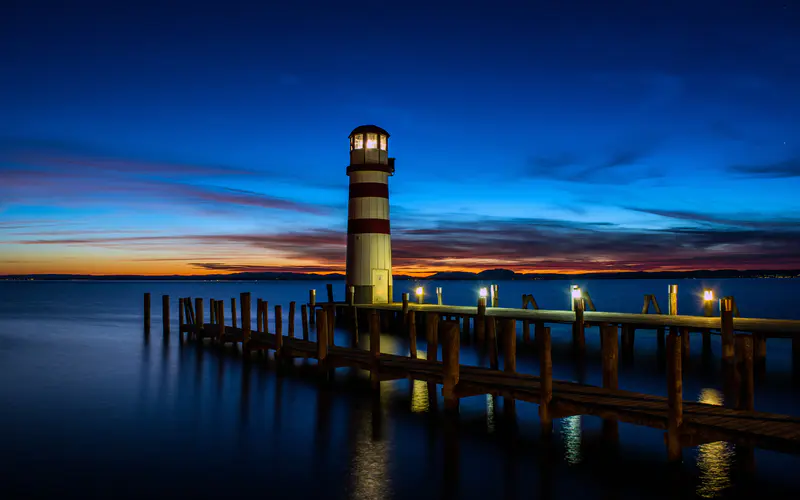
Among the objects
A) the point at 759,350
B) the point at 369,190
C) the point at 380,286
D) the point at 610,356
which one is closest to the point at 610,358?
the point at 610,356

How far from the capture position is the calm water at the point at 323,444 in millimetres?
11031

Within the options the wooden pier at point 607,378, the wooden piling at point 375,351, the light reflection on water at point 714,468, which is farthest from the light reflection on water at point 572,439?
the wooden piling at point 375,351

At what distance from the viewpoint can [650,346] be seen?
1209 inches

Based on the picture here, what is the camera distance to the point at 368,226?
3372 cm

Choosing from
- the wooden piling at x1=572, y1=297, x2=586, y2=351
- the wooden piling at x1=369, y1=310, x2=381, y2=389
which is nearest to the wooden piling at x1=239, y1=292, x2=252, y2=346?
the wooden piling at x1=369, y1=310, x2=381, y2=389

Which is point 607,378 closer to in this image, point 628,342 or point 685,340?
point 685,340

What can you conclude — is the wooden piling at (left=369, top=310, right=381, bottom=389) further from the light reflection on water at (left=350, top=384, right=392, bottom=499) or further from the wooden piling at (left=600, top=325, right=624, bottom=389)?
the wooden piling at (left=600, top=325, right=624, bottom=389)

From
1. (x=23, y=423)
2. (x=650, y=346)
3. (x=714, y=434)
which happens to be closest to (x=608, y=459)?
(x=714, y=434)

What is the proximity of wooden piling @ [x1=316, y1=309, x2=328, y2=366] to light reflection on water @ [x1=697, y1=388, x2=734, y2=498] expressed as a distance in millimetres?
10596

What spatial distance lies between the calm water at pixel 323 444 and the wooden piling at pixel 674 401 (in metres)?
0.64

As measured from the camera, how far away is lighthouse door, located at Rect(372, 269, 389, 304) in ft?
115

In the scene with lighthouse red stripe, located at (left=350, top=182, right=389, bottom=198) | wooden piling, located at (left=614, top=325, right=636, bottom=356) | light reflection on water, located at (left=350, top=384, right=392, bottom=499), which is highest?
lighthouse red stripe, located at (left=350, top=182, right=389, bottom=198)

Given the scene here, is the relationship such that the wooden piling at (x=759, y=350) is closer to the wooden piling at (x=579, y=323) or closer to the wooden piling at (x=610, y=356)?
the wooden piling at (x=579, y=323)

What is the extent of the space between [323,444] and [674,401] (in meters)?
6.99
